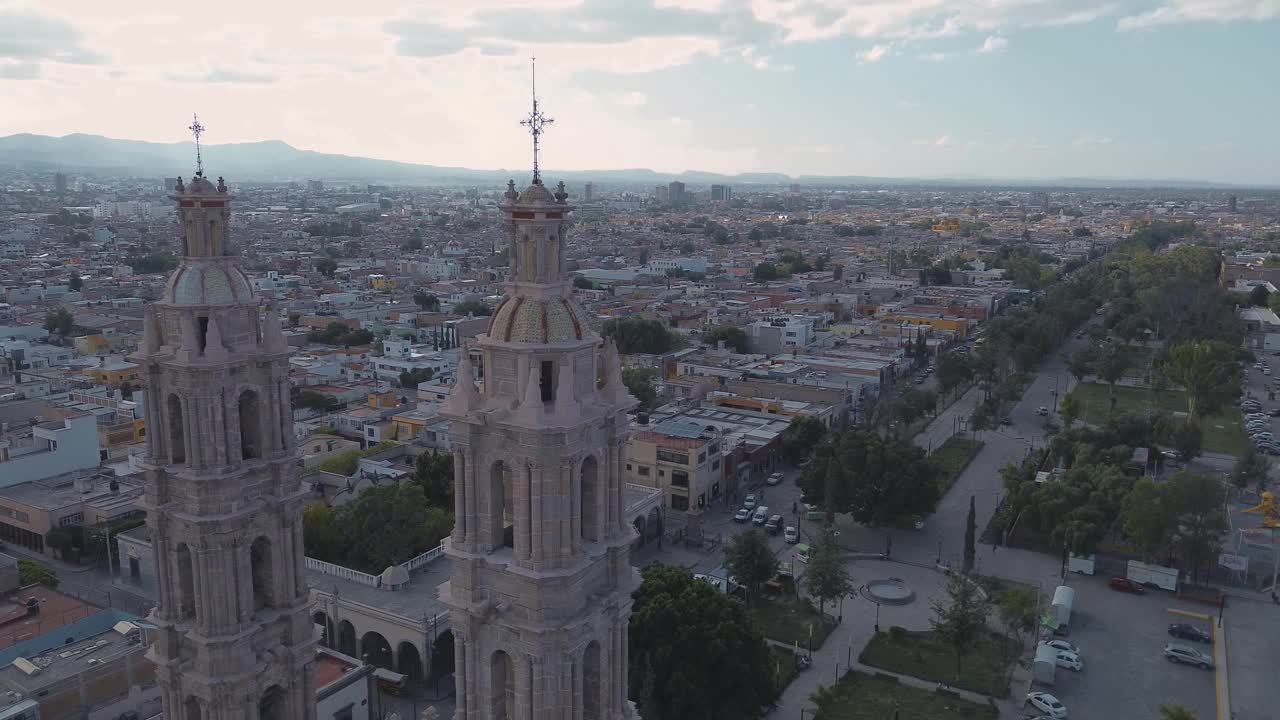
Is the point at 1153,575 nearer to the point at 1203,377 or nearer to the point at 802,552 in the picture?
the point at 802,552

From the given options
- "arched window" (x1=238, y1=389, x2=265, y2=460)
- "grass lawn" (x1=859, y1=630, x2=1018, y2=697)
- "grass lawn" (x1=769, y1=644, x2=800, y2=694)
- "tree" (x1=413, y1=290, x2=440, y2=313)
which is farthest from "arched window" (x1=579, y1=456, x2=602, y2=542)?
"tree" (x1=413, y1=290, x2=440, y2=313)

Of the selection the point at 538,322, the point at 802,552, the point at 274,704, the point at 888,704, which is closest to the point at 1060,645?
the point at 888,704

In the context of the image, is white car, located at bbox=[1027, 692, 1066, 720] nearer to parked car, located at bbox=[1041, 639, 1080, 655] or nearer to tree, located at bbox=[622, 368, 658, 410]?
parked car, located at bbox=[1041, 639, 1080, 655]

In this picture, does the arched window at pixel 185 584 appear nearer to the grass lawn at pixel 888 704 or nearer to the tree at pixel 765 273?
the grass lawn at pixel 888 704

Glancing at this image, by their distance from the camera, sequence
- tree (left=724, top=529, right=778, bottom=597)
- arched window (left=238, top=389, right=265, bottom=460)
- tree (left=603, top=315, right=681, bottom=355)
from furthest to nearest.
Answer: tree (left=603, top=315, right=681, bottom=355)
tree (left=724, top=529, right=778, bottom=597)
arched window (left=238, top=389, right=265, bottom=460)

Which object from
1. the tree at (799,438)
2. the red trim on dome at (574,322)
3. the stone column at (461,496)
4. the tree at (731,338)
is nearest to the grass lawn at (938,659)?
the tree at (799,438)

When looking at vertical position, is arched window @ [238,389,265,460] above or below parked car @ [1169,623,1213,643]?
above

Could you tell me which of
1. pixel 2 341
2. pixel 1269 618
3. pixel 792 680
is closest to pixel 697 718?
pixel 792 680

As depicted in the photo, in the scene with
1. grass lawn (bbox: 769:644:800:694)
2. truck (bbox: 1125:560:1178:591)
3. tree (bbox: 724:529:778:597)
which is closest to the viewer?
grass lawn (bbox: 769:644:800:694)
